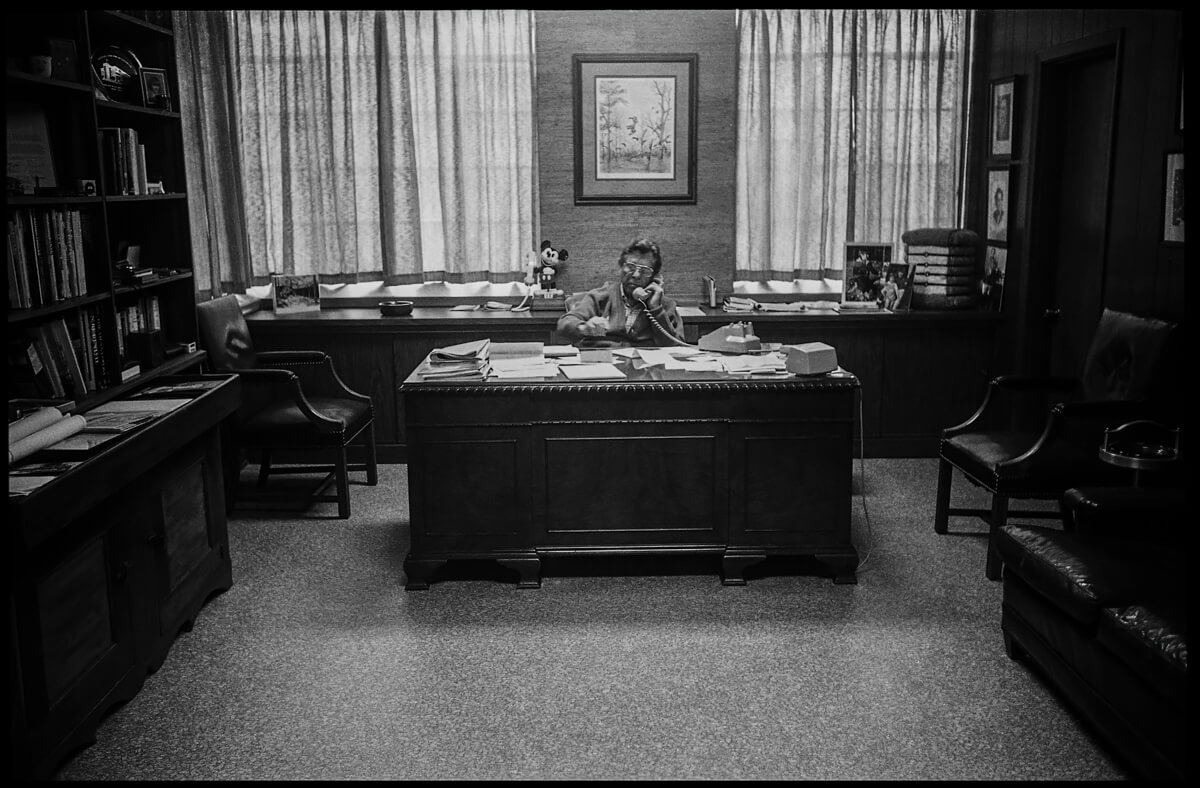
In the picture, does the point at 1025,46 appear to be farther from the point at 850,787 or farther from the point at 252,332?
the point at 850,787

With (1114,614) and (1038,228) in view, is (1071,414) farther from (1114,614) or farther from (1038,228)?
(1038,228)

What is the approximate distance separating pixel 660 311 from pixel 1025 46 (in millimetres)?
2701

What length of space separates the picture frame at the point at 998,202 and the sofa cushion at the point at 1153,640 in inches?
143

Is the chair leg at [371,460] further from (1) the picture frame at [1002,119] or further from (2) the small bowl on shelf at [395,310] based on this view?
(1) the picture frame at [1002,119]

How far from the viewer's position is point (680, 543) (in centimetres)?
424

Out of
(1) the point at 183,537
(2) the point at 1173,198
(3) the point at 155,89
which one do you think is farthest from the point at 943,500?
(3) the point at 155,89

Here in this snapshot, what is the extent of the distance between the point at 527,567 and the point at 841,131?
144 inches

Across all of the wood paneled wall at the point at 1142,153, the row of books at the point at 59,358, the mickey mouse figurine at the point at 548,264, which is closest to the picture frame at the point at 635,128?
the mickey mouse figurine at the point at 548,264

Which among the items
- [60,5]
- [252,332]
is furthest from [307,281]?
[60,5]

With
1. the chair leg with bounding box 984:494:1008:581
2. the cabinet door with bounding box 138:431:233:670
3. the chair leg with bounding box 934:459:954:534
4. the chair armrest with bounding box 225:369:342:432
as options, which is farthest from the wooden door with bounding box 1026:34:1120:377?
the cabinet door with bounding box 138:431:233:670

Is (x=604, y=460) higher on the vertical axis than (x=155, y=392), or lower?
lower

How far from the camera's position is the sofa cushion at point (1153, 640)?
2.50m

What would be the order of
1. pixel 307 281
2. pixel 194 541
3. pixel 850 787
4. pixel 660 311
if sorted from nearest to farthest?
pixel 850 787, pixel 194 541, pixel 660 311, pixel 307 281

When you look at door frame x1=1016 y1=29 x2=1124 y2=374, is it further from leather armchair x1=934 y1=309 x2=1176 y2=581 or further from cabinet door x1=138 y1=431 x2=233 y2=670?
cabinet door x1=138 y1=431 x2=233 y2=670
